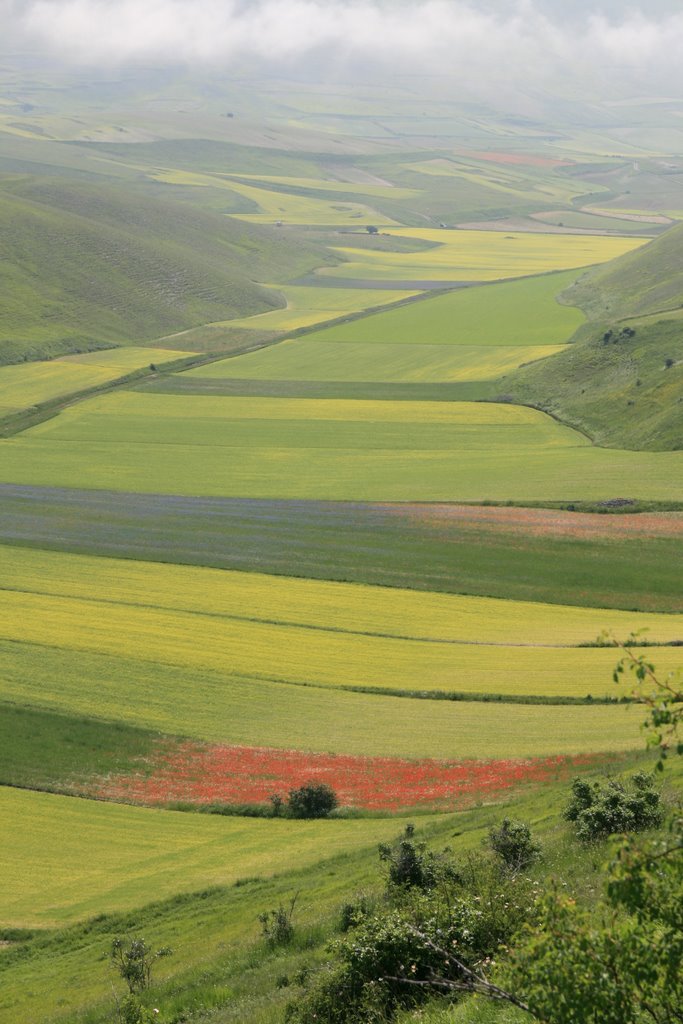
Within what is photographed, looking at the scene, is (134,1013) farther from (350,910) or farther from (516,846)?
(516,846)

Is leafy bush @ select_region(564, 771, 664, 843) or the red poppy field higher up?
leafy bush @ select_region(564, 771, 664, 843)

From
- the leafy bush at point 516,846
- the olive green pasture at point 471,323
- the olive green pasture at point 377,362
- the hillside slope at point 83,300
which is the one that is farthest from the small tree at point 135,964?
the hillside slope at point 83,300

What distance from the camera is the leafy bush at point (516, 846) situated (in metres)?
28.7

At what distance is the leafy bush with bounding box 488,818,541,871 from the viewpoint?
1129 inches

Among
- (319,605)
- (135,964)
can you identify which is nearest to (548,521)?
(319,605)

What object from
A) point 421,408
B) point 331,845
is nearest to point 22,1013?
point 331,845

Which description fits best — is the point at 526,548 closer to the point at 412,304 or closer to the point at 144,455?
the point at 144,455

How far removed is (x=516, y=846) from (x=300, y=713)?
2200 centimetres

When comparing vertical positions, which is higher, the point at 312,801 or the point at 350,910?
the point at 350,910

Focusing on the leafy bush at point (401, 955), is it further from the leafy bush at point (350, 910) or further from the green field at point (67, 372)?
the green field at point (67, 372)

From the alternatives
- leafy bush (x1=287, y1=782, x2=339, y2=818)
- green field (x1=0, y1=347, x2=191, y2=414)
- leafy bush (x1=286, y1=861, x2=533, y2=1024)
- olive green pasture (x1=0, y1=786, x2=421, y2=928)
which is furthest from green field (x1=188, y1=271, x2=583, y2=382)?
leafy bush (x1=286, y1=861, x2=533, y2=1024)

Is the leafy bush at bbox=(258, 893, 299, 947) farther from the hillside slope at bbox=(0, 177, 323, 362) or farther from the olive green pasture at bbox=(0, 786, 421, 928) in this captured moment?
the hillside slope at bbox=(0, 177, 323, 362)

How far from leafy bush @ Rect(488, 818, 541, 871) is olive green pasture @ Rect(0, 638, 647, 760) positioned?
15053 mm

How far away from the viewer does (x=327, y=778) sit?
43688 mm
